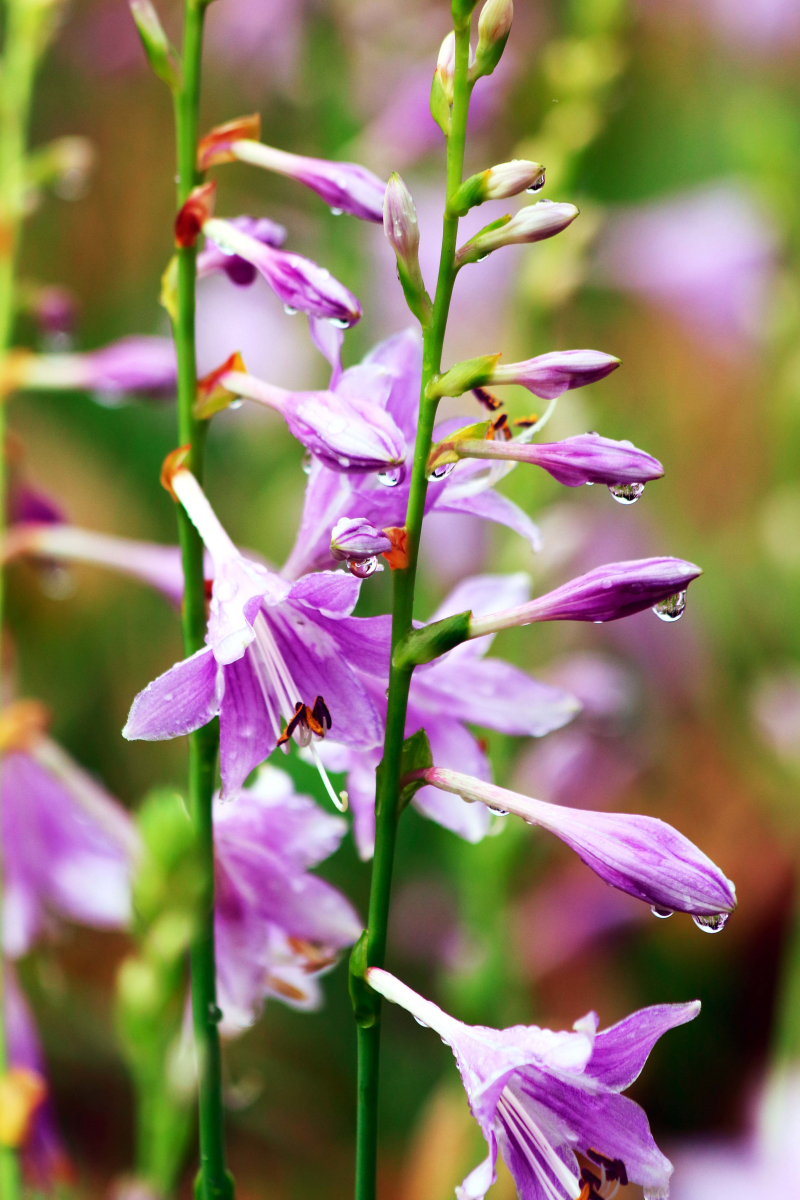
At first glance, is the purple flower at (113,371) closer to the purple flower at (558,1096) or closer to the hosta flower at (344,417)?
the hosta flower at (344,417)

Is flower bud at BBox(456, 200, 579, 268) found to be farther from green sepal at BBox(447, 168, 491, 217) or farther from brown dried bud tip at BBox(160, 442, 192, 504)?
brown dried bud tip at BBox(160, 442, 192, 504)

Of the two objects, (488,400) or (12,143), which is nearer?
(488,400)

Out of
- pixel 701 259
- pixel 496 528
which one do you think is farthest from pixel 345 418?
pixel 701 259

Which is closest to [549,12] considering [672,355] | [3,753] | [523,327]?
[672,355]

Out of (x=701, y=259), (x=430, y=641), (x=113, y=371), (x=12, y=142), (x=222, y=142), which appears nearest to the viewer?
(x=430, y=641)

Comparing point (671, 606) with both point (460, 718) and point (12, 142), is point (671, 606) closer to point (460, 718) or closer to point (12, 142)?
point (460, 718)

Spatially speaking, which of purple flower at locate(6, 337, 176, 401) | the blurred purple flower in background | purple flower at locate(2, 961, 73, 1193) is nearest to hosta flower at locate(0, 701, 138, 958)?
purple flower at locate(2, 961, 73, 1193)

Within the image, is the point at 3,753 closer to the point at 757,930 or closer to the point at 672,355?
the point at 757,930
